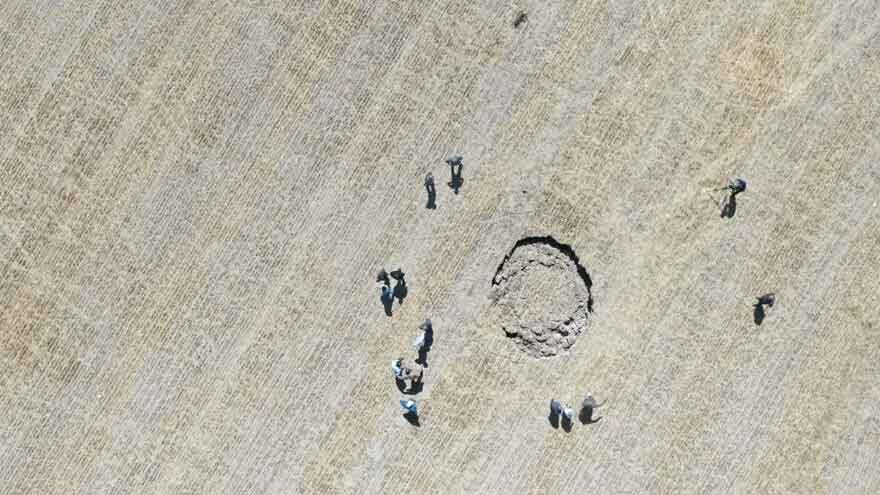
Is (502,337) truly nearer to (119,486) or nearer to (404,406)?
(404,406)

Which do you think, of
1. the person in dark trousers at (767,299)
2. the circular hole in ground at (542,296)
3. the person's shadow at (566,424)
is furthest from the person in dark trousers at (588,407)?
the person in dark trousers at (767,299)

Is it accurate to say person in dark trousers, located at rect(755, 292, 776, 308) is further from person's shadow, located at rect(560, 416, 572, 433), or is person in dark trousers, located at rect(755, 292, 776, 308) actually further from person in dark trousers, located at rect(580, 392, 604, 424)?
person's shadow, located at rect(560, 416, 572, 433)

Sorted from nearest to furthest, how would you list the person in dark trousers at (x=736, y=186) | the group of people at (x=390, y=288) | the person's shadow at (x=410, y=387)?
the person in dark trousers at (x=736, y=186), the group of people at (x=390, y=288), the person's shadow at (x=410, y=387)

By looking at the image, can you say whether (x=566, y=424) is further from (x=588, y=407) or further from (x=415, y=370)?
(x=415, y=370)

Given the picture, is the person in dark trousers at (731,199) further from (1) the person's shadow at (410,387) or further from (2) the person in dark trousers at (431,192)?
(1) the person's shadow at (410,387)

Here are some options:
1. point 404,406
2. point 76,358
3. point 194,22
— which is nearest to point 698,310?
point 404,406

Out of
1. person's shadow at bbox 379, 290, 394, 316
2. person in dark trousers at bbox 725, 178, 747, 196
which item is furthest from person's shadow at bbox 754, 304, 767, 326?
person's shadow at bbox 379, 290, 394, 316

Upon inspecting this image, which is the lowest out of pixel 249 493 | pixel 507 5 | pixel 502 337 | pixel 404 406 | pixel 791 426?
pixel 249 493
